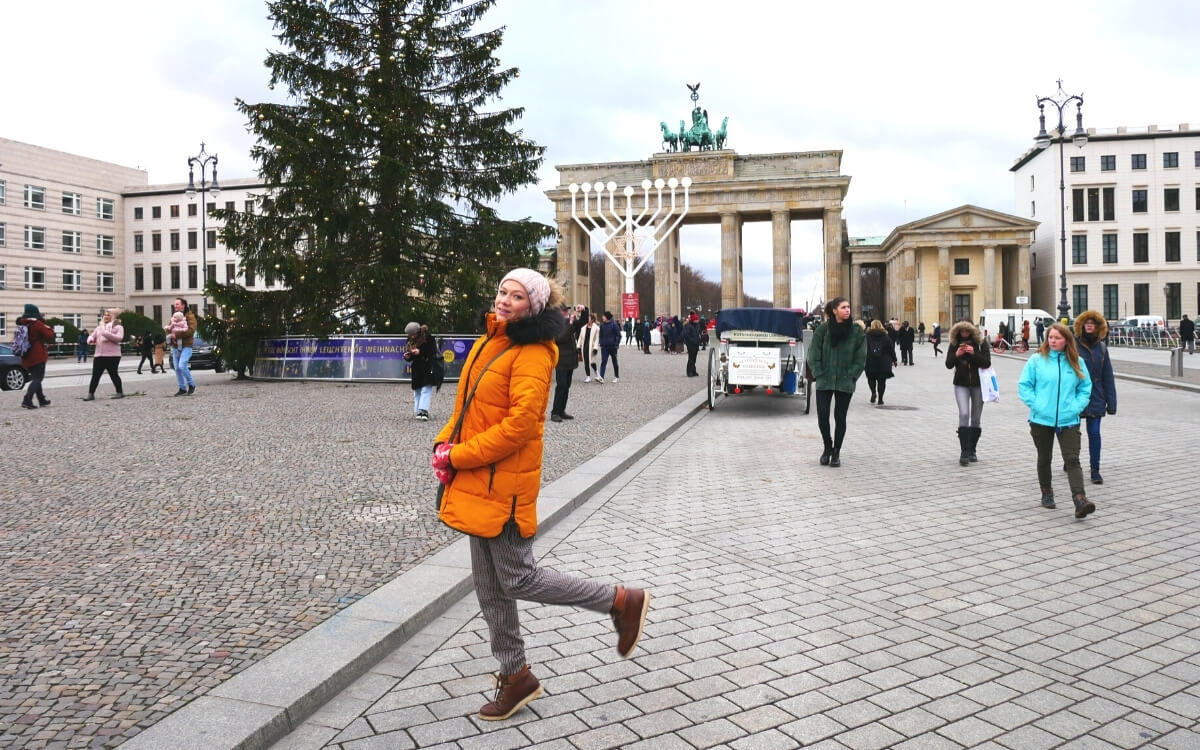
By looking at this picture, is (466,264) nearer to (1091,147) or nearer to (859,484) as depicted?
(859,484)

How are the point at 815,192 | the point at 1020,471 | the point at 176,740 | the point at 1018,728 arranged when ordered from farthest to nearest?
1. the point at 815,192
2. the point at 1020,471
3. the point at 1018,728
4. the point at 176,740

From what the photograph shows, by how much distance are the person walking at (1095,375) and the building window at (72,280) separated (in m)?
78.0

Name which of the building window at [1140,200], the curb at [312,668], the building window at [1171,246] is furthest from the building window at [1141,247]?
the curb at [312,668]

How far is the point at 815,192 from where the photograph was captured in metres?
72.6

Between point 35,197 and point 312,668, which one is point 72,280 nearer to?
point 35,197

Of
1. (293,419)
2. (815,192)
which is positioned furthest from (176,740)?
(815,192)

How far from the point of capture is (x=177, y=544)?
6.14m

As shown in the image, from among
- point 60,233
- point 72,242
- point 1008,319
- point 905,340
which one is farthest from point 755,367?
point 72,242

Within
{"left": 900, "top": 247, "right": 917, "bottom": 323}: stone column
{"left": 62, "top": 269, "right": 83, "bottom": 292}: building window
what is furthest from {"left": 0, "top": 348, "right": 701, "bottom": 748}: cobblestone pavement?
{"left": 900, "top": 247, "right": 917, "bottom": 323}: stone column

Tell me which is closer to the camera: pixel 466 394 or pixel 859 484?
pixel 466 394

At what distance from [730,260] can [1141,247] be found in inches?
1339

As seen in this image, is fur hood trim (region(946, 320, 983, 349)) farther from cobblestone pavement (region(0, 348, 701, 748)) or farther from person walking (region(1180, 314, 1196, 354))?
person walking (region(1180, 314, 1196, 354))

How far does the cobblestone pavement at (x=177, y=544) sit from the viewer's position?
3826 mm

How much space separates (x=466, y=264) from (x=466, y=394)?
68.8 feet
